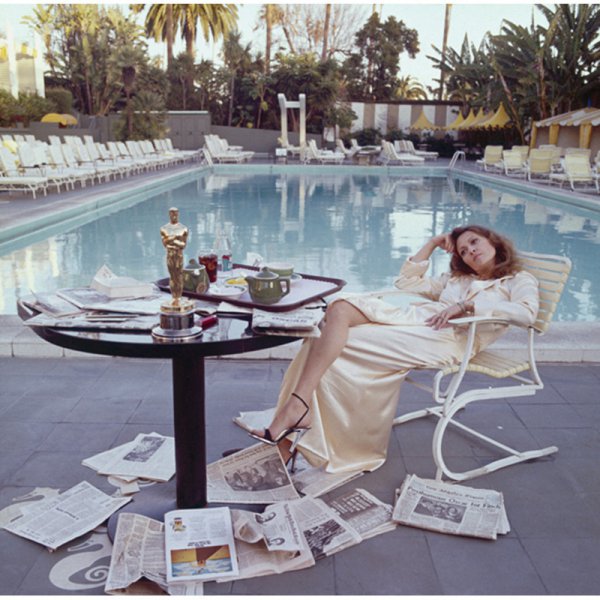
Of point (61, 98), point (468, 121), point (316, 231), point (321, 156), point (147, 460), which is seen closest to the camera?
point (147, 460)

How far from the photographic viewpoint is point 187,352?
1732mm

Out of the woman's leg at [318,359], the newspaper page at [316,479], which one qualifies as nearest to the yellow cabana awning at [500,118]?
the woman's leg at [318,359]

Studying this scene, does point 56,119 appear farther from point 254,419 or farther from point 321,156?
point 254,419

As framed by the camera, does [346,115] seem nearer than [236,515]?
No

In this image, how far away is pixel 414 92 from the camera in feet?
121

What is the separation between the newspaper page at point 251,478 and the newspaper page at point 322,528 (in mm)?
98

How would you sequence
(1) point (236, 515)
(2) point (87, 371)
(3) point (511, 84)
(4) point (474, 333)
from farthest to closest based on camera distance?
(3) point (511, 84) → (2) point (87, 371) → (4) point (474, 333) → (1) point (236, 515)

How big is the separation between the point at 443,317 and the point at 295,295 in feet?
1.87

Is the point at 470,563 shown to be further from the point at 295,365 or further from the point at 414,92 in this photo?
the point at 414,92

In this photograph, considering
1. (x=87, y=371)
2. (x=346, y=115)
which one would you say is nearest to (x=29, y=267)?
(x=87, y=371)

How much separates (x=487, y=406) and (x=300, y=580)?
5.04 feet

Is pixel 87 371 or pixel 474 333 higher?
pixel 474 333

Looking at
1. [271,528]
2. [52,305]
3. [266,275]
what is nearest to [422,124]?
[266,275]

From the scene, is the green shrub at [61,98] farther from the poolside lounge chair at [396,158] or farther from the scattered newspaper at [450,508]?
the scattered newspaper at [450,508]
